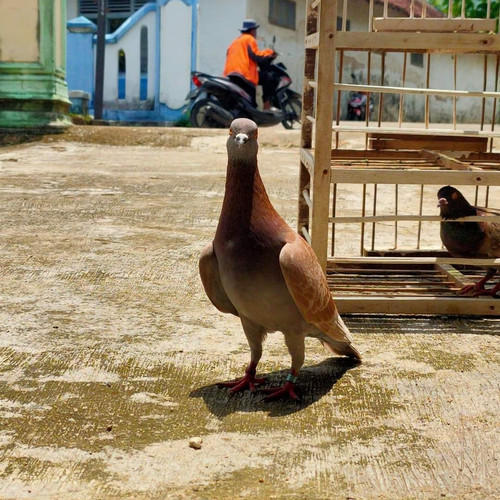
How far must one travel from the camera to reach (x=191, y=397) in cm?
295

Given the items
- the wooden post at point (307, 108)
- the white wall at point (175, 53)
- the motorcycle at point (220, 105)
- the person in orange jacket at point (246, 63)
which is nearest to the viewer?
the wooden post at point (307, 108)

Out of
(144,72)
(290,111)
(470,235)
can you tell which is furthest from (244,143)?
(144,72)

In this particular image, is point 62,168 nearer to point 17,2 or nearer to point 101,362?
point 17,2

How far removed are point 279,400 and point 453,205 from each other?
5.86 ft

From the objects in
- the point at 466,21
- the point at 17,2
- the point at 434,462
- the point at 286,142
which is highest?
the point at 17,2

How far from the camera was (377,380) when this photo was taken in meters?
3.12

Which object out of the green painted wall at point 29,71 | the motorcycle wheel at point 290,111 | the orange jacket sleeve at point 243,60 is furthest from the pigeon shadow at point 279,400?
the motorcycle wheel at point 290,111

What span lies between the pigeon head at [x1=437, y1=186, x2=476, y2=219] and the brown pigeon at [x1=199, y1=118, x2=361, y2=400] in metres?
1.40

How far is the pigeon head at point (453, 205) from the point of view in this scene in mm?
4223

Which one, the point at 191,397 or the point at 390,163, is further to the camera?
the point at 390,163

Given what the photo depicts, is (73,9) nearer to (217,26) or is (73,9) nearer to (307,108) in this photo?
(217,26)

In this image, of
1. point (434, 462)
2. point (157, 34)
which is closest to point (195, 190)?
point (434, 462)

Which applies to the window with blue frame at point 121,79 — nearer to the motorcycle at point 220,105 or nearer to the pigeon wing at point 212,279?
the motorcycle at point 220,105

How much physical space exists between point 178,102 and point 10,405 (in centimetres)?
1647
